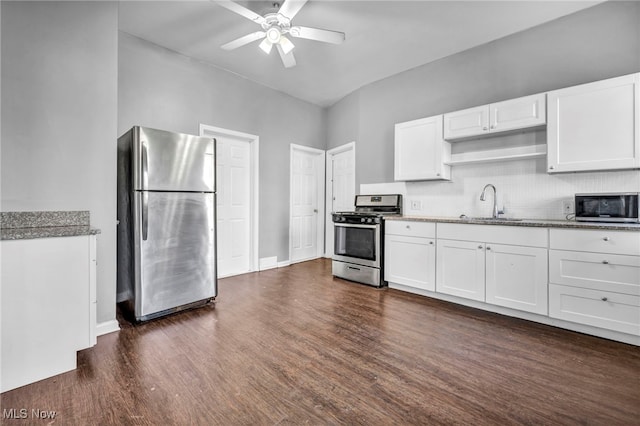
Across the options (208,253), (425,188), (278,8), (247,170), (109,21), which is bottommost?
(208,253)

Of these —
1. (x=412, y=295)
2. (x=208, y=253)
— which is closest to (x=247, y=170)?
Result: (x=208, y=253)

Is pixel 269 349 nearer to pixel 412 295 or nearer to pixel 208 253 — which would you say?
pixel 208 253

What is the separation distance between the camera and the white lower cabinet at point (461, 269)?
110 inches

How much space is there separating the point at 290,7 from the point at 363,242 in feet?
8.64

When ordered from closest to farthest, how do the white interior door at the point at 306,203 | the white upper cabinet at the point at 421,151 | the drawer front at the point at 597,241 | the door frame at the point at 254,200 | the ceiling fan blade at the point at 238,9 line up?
the drawer front at the point at 597,241 → the ceiling fan blade at the point at 238,9 → the white upper cabinet at the point at 421,151 → the door frame at the point at 254,200 → the white interior door at the point at 306,203

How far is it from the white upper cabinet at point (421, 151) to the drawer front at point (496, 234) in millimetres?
758

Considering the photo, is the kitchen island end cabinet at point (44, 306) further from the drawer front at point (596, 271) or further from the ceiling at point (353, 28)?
the drawer front at point (596, 271)

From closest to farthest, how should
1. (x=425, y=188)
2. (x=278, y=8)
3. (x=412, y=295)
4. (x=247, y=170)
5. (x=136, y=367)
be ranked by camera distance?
(x=136, y=367) < (x=278, y=8) < (x=412, y=295) < (x=425, y=188) < (x=247, y=170)

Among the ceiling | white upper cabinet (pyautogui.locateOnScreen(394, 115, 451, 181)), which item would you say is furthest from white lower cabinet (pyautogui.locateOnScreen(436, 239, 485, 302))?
Answer: the ceiling

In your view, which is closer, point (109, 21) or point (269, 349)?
Answer: point (269, 349)

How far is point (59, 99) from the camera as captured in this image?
6.80ft

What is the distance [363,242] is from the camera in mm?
3729

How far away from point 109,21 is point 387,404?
334 centimetres

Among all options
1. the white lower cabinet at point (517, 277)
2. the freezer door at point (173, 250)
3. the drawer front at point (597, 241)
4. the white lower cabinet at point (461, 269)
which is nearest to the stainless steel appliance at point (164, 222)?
the freezer door at point (173, 250)
